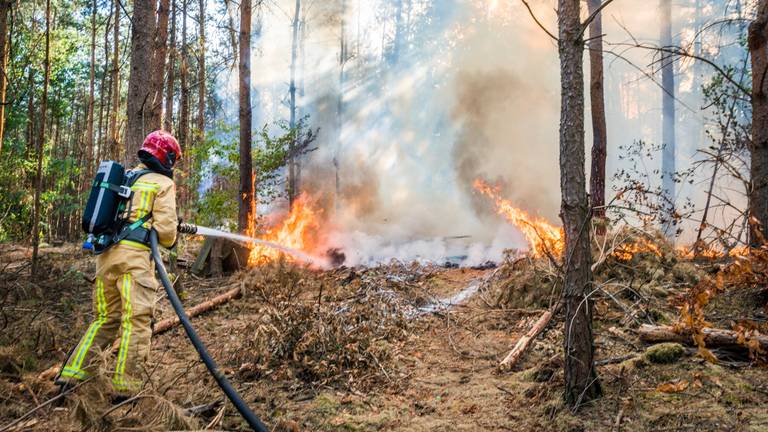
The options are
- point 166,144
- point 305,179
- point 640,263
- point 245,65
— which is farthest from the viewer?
point 305,179

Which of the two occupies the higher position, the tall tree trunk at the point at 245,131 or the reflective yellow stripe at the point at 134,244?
the tall tree trunk at the point at 245,131

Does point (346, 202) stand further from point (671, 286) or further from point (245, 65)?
point (671, 286)

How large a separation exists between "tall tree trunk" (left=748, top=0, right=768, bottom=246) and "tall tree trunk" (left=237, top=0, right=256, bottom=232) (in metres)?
9.05

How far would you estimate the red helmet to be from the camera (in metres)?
4.53

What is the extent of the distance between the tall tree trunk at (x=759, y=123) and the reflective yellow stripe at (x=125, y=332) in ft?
21.6

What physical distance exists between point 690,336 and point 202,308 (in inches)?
263

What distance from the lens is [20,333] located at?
16.3 ft

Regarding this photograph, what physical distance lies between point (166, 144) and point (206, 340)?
9.84 ft

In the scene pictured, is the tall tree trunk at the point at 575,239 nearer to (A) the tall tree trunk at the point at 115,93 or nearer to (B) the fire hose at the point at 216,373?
(B) the fire hose at the point at 216,373

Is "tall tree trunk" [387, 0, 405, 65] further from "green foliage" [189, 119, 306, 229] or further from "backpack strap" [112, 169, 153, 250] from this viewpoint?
"backpack strap" [112, 169, 153, 250]

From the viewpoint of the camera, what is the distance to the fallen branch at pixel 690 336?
13.2 feet

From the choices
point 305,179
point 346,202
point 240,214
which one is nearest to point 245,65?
point 240,214

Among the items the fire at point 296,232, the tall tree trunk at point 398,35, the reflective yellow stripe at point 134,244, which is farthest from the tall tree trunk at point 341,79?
the reflective yellow stripe at point 134,244

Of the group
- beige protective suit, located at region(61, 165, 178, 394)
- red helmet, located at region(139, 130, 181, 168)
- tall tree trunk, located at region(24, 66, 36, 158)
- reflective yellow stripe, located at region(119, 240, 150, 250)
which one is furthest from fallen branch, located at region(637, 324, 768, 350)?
tall tree trunk, located at region(24, 66, 36, 158)
